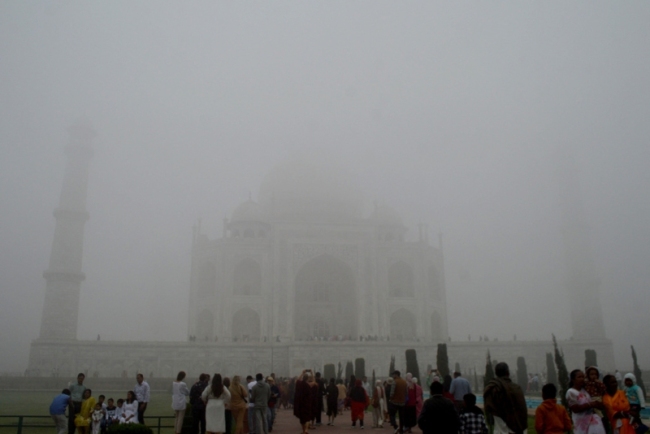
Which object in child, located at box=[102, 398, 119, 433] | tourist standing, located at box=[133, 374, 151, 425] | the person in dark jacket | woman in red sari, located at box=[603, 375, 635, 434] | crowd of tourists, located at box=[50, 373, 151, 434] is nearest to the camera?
the person in dark jacket

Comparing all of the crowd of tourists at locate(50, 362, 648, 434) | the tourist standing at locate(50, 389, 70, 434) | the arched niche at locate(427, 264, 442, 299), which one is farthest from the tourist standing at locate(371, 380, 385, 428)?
the arched niche at locate(427, 264, 442, 299)

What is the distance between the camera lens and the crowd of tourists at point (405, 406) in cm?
504

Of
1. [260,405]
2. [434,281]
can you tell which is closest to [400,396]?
[260,405]

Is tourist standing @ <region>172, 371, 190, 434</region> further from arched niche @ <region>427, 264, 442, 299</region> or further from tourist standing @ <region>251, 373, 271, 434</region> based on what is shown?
arched niche @ <region>427, 264, 442, 299</region>

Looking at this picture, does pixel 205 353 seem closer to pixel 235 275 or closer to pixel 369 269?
pixel 235 275

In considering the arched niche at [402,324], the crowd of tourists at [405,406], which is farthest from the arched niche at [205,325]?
the crowd of tourists at [405,406]

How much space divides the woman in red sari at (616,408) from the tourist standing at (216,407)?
429 cm

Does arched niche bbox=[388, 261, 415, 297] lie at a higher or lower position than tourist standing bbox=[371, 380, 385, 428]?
higher

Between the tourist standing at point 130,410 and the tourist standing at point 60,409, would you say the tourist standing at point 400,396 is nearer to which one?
the tourist standing at point 130,410

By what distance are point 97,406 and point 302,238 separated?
24.1 meters

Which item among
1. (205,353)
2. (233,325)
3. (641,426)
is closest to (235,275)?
(233,325)

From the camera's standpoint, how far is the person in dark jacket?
5133 mm

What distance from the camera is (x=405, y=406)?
9258mm

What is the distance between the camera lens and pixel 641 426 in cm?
563
